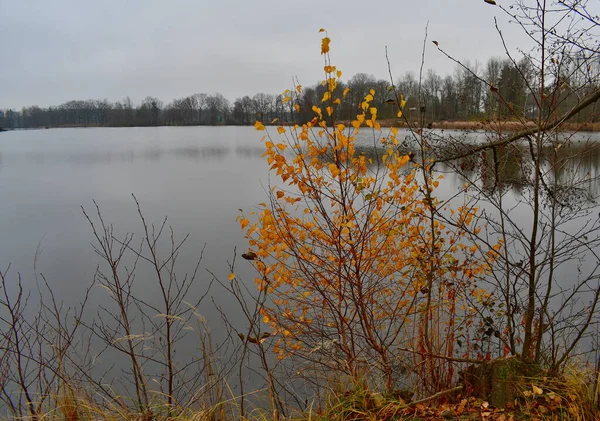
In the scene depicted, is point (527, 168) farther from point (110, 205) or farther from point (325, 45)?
point (110, 205)

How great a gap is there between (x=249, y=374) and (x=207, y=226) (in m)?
5.57

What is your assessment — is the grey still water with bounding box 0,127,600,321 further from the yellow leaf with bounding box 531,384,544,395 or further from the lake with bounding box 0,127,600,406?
the yellow leaf with bounding box 531,384,544,395

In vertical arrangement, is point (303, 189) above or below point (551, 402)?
above

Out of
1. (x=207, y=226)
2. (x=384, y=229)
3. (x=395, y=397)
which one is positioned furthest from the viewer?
(x=207, y=226)

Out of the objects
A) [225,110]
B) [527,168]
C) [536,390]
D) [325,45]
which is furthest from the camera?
[225,110]

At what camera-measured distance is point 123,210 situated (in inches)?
461

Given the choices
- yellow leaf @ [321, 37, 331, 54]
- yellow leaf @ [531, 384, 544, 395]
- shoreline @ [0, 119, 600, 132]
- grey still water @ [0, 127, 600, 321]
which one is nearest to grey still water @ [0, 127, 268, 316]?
grey still water @ [0, 127, 600, 321]

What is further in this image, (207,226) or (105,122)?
(105,122)

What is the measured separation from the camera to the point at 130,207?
12141mm

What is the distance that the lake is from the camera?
6.88 metres

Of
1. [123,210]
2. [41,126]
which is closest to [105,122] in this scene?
[41,126]

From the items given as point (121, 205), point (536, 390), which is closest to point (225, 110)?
point (121, 205)

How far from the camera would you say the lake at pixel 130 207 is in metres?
6.88

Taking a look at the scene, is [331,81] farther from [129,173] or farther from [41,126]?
[41,126]
